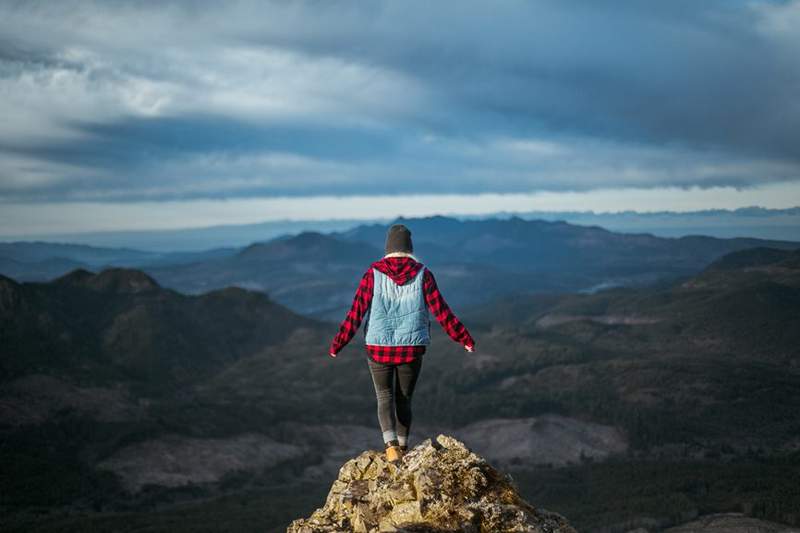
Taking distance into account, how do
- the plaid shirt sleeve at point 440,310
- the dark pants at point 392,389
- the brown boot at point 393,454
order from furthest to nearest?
the brown boot at point 393,454 → the dark pants at point 392,389 → the plaid shirt sleeve at point 440,310

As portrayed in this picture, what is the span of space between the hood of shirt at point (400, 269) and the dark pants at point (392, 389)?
6.91ft

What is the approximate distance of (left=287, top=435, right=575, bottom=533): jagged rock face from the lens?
14.2m

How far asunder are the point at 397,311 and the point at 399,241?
5.75 feet

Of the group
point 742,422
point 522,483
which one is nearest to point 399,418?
point 522,483

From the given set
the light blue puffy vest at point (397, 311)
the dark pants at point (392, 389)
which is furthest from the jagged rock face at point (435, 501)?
the light blue puffy vest at point (397, 311)

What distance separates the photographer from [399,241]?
16484 mm

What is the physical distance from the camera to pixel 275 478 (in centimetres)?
16138

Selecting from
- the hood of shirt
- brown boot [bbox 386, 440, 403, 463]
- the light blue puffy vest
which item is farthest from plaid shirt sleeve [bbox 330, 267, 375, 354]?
brown boot [bbox 386, 440, 403, 463]

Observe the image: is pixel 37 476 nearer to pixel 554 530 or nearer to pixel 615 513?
pixel 615 513

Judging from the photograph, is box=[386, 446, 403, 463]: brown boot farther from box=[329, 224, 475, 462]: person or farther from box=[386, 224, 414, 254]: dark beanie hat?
box=[386, 224, 414, 254]: dark beanie hat

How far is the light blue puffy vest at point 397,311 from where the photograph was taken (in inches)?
645

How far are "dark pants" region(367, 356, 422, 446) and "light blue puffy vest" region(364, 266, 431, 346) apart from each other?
726 millimetres

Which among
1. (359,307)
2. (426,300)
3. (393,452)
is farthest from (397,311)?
(393,452)

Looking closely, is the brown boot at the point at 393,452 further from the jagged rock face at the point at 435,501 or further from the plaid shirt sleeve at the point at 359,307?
the plaid shirt sleeve at the point at 359,307
